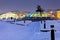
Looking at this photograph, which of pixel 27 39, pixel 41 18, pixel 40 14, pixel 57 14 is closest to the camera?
pixel 27 39

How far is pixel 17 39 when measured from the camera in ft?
8.63

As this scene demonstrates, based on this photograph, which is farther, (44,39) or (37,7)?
(37,7)

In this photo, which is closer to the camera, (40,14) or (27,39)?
(27,39)

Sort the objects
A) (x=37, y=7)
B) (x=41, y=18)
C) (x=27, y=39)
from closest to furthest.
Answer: (x=27, y=39)
(x=37, y=7)
(x=41, y=18)

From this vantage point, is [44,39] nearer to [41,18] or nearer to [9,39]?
[9,39]

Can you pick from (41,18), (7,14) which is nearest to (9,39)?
(7,14)

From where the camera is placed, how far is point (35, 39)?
2600mm

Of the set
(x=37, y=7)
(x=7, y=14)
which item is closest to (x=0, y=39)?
(x=7, y=14)

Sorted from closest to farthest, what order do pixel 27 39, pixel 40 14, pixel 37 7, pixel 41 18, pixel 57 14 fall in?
pixel 27 39 → pixel 57 14 → pixel 37 7 → pixel 40 14 → pixel 41 18

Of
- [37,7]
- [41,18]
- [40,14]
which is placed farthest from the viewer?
[41,18]

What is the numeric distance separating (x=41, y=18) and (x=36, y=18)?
0.21 meters

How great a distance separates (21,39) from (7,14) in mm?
2541

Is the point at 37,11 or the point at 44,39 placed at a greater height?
the point at 37,11

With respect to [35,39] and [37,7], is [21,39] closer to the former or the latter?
[35,39]
